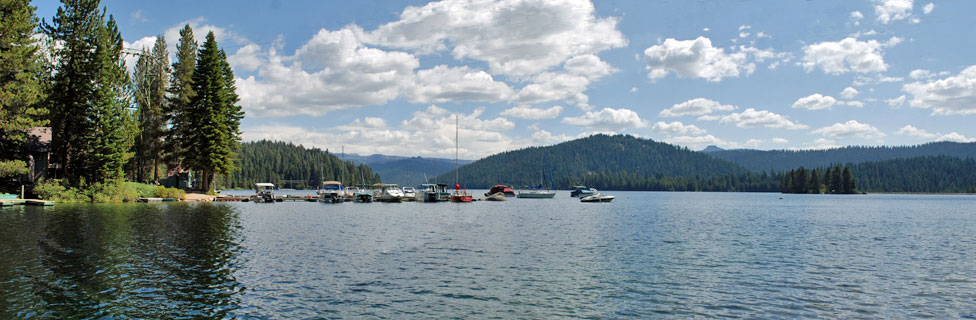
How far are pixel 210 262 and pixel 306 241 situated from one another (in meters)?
9.98

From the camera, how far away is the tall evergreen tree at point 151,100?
3214 inches

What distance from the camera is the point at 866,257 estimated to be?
30484 mm

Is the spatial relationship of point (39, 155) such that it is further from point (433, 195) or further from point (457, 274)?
point (457, 274)

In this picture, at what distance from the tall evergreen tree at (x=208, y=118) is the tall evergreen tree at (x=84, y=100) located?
12.6 meters

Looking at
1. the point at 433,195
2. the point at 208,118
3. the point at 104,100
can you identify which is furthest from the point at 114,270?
the point at 433,195

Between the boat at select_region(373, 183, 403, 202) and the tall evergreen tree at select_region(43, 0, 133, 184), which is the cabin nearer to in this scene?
the tall evergreen tree at select_region(43, 0, 133, 184)

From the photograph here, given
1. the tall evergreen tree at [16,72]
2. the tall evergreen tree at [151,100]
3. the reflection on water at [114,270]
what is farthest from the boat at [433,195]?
the reflection on water at [114,270]

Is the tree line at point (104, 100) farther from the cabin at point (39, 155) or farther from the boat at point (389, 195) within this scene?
the boat at point (389, 195)

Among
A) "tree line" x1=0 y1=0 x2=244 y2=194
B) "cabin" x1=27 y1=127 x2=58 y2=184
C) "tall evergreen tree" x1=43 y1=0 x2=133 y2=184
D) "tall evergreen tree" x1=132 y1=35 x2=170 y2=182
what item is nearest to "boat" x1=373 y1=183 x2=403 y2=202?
"tree line" x1=0 y1=0 x2=244 y2=194

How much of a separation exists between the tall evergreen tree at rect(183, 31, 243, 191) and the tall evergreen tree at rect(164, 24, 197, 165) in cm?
124

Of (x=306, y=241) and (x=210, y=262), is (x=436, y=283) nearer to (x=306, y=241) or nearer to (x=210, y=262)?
(x=210, y=262)

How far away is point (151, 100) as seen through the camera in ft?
274

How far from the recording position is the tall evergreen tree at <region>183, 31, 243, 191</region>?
261 ft

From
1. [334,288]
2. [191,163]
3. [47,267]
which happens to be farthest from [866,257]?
[191,163]
